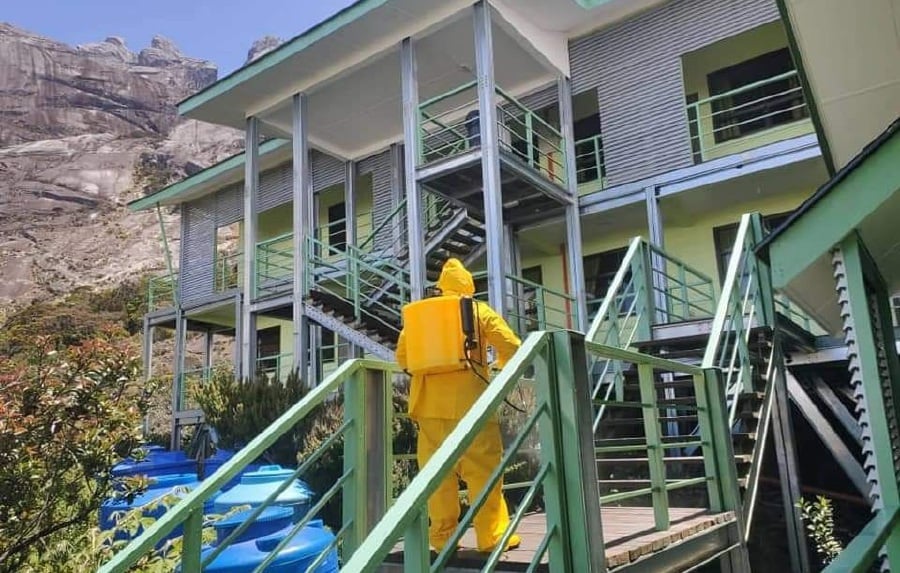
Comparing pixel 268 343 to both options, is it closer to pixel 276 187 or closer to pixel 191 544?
pixel 276 187

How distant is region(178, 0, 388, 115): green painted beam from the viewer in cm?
1104

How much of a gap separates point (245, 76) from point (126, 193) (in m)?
38.1

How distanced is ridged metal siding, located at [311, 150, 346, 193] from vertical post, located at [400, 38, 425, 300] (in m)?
5.84

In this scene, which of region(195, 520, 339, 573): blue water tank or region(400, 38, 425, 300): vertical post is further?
region(400, 38, 425, 300): vertical post

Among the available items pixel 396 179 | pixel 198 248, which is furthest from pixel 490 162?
pixel 198 248

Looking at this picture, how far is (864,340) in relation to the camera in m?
3.41

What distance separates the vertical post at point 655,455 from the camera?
3.89 meters

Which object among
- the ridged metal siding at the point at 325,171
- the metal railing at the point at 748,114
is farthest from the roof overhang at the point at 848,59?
the ridged metal siding at the point at 325,171

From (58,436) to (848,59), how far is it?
16.8ft

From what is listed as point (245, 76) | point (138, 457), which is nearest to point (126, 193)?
point (245, 76)

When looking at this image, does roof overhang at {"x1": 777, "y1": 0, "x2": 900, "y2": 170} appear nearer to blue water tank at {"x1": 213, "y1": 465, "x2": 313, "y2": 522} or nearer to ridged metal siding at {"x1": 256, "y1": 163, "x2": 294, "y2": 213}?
blue water tank at {"x1": 213, "y1": 465, "x2": 313, "y2": 522}

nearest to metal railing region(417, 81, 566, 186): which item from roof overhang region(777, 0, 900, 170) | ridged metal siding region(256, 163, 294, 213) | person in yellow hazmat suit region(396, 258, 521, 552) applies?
ridged metal siding region(256, 163, 294, 213)

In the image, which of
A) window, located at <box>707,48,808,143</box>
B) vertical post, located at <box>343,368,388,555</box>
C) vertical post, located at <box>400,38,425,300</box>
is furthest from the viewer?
window, located at <box>707,48,808,143</box>

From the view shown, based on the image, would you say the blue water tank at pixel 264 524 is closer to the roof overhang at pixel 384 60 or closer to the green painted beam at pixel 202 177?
the roof overhang at pixel 384 60
